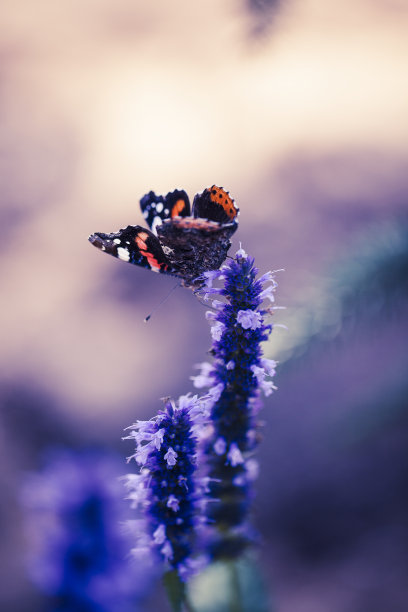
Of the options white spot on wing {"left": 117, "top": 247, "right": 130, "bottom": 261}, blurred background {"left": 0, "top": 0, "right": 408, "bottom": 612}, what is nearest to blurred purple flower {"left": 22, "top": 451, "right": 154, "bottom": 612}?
blurred background {"left": 0, "top": 0, "right": 408, "bottom": 612}

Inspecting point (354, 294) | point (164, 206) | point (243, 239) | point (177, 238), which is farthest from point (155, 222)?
point (243, 239)

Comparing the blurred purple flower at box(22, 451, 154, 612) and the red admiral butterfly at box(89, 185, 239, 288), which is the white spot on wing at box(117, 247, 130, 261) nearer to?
the red admiral butterfly at box(89, 185, 239, 288)

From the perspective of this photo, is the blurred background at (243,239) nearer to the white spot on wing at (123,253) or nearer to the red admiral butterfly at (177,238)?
the red admiral butterfly at (177,238)

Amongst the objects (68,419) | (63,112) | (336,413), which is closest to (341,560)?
(336,413)

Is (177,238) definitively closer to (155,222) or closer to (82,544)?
(155,222)

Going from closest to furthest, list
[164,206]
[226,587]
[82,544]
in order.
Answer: [82,544], [226,587], [164,206]
